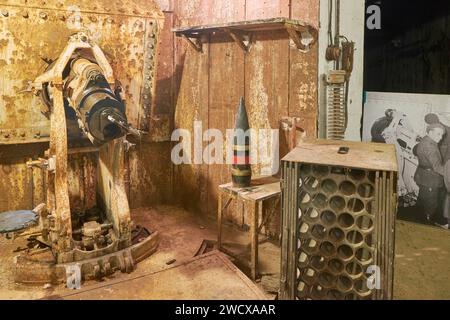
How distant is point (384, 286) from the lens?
2.82 m

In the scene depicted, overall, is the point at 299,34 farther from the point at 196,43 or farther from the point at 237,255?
the point at 237,255

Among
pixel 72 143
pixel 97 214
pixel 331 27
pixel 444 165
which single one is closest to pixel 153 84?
pixel 72 143

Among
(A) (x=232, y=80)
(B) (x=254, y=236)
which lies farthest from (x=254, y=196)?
(A) (x=232, y=80)

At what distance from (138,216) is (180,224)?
2.05ft

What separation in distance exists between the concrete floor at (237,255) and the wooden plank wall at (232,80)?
0.49 m

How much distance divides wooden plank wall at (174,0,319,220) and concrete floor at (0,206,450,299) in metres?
0.49

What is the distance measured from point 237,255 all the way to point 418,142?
275cm

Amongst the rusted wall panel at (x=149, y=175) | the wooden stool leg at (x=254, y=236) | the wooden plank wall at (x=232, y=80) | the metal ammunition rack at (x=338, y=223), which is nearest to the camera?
the metal ammunition rack at (x=338, y=223)

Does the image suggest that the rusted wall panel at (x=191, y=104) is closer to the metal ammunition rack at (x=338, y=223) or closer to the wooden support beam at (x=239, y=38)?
the wooden support beam at (x=239, y=38)

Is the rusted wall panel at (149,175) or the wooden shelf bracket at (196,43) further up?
the wooden shelf bracket at (196,43)

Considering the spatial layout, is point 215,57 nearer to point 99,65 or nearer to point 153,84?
point 153,84

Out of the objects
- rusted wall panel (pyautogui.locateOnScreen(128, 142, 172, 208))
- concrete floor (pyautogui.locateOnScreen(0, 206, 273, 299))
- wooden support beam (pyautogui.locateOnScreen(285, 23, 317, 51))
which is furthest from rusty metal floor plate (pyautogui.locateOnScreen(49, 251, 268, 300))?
wooden support beam (pyautogui.locateOnScreen(285, 23, 317, 51))

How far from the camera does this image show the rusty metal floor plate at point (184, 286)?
340 centimetres

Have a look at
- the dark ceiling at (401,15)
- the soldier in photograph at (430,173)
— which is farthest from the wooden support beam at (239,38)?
the dark ceiling at (401,15)
